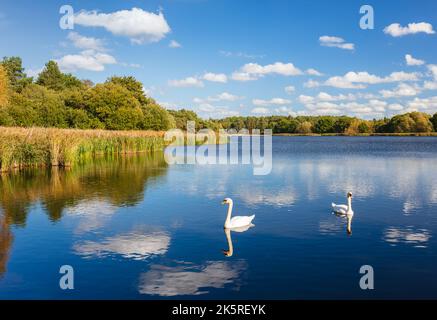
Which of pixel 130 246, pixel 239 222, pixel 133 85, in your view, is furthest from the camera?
pixel 133 85

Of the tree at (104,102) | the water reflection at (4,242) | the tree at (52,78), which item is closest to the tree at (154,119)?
the tree at (104,102)

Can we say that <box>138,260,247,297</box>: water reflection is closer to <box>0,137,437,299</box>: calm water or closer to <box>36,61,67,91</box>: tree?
<box>0,137,437,299</box>: calm water

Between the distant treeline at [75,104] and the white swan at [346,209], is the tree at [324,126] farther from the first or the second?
the white swan at [346,209]

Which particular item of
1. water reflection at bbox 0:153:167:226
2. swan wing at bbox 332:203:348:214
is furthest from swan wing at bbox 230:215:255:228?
water reflection at bbox 0:153:167:226

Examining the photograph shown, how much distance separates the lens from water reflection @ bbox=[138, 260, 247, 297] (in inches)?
314

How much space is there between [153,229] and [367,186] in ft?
42.4

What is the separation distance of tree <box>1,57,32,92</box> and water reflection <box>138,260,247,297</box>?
77.0 m

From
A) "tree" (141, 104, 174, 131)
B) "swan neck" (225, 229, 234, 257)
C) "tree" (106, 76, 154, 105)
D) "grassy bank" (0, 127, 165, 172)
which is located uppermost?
"tree" (106, 76, 154, 105)

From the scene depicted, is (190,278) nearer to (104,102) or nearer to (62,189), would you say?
(62,189)

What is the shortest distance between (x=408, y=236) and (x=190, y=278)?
6857 millimetres

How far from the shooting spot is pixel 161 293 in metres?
7.84

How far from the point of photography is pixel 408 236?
460 inches

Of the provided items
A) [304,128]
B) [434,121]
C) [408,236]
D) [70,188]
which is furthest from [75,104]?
[304,128]
